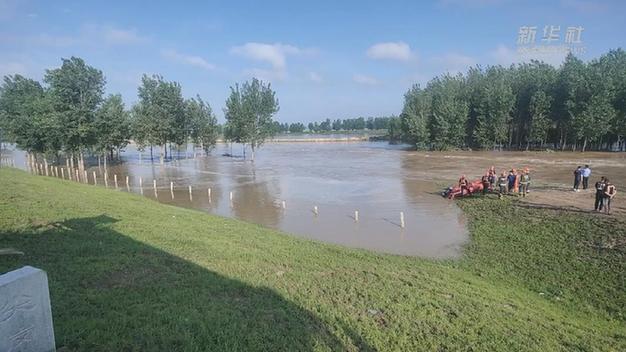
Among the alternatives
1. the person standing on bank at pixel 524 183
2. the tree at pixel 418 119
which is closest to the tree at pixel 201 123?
the tree at pixel 418 119

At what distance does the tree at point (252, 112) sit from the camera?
2731 inches

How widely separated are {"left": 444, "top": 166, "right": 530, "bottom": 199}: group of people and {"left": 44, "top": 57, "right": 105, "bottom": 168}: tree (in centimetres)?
3809

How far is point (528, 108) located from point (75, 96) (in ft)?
244

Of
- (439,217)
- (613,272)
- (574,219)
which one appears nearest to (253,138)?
(439,217)

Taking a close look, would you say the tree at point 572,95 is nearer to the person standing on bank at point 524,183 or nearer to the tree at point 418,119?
the tree at point 418,119

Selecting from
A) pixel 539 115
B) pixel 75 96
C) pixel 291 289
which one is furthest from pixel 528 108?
pixel 291 289

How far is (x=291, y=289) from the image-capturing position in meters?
9.71

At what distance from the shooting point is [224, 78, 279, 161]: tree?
228 feet

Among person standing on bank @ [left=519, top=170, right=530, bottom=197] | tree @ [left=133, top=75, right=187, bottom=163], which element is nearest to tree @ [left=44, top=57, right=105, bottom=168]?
tree @ [left=133, top=75, right=187, bottom=163]

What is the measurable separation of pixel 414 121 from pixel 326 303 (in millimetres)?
83200

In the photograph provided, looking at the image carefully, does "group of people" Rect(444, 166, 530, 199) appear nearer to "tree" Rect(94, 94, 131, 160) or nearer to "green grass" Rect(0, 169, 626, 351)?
"green grass" Rect(0, 169, 626, 351)

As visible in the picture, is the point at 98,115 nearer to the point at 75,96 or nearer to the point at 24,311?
the point at 75,96

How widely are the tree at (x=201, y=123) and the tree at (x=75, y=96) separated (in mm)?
27181

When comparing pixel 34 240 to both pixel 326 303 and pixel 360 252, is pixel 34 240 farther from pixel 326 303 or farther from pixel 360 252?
pixel 360 252
